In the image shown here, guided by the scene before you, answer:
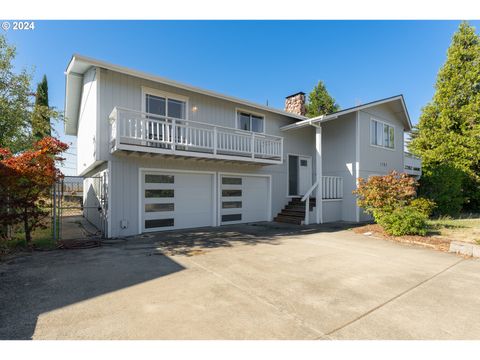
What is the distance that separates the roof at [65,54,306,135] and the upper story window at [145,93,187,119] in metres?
0.68

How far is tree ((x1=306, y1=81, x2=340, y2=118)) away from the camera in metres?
25.3

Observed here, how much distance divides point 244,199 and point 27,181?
24.9 feet

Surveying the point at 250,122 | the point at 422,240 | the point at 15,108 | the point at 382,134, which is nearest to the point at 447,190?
the point at 382,134

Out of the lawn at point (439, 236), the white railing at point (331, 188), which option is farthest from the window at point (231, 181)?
the lawn at point (439, 236)

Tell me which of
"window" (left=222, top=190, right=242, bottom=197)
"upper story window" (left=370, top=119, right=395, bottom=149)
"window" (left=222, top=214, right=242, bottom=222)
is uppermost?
"upper story window" (left=370, top=119, right=395, bottom=149)

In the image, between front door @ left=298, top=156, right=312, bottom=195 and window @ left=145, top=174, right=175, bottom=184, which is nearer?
window @ left=145, top=174, right=175, bottom=184

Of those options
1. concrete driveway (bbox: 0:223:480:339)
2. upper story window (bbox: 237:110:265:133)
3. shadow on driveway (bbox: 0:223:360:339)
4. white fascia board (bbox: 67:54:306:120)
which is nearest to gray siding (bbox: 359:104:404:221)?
upper story window (bbox: 237:110:265:133)

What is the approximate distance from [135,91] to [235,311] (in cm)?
815

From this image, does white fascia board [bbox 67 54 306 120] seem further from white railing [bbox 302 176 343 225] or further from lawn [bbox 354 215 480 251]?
lawn [bbox 354 215 480 251]

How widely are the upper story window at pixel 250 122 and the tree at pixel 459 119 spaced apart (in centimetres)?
1047

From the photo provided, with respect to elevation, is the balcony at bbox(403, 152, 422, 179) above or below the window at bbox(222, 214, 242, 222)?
above

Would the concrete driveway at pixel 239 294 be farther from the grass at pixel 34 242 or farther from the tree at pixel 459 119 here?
the tree at pixel 459 119

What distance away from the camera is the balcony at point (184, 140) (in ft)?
24.7

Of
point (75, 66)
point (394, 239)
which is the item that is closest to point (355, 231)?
point (394, 239)
